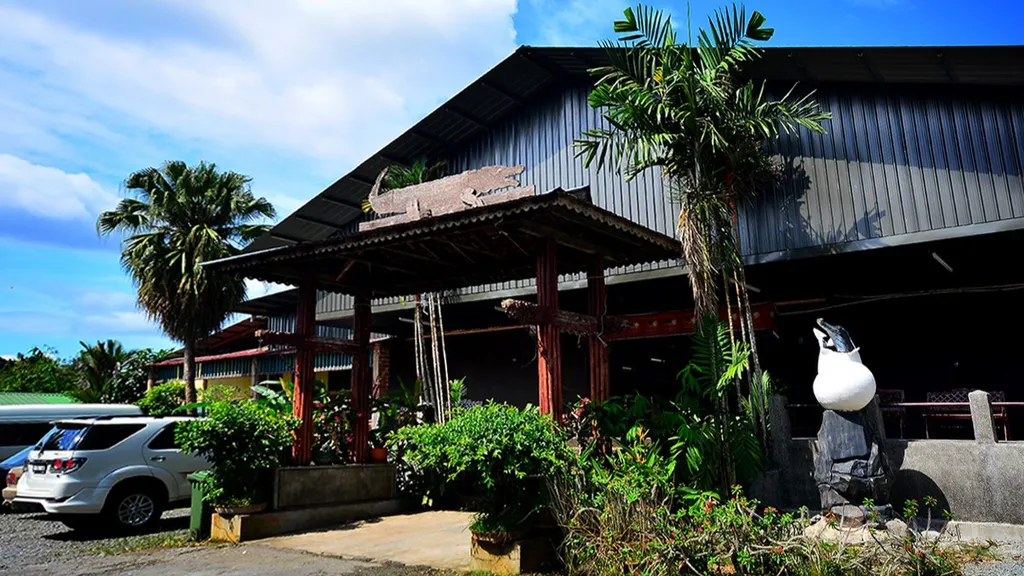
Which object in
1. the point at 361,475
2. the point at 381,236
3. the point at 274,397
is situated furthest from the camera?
the point at 274,397

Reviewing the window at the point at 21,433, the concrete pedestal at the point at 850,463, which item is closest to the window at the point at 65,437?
the window at the point at 21,433

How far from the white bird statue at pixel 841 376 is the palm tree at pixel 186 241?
16.7m

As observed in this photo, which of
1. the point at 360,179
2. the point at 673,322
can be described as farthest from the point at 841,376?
the point at 360,179

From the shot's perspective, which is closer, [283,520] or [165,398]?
[283,520]

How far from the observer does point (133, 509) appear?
33.1 feet

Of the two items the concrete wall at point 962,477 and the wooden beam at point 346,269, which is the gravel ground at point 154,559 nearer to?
the wooden beam at point 346,269

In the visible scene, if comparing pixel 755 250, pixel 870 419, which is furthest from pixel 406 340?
pixel 870 419

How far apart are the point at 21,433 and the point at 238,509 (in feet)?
28.4

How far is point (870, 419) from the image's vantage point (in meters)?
7.42

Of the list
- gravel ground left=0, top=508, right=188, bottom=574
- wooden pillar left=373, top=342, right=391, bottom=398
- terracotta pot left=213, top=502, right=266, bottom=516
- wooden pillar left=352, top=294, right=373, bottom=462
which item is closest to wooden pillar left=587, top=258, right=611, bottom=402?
wooden pillar left=352, top=294, right=373, bottom=462

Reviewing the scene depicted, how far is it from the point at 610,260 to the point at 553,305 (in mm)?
1692

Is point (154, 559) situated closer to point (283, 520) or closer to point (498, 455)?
point (283, 520)

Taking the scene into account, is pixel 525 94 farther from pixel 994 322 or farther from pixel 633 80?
pixel 994 322

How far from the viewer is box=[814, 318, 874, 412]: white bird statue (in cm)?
703
